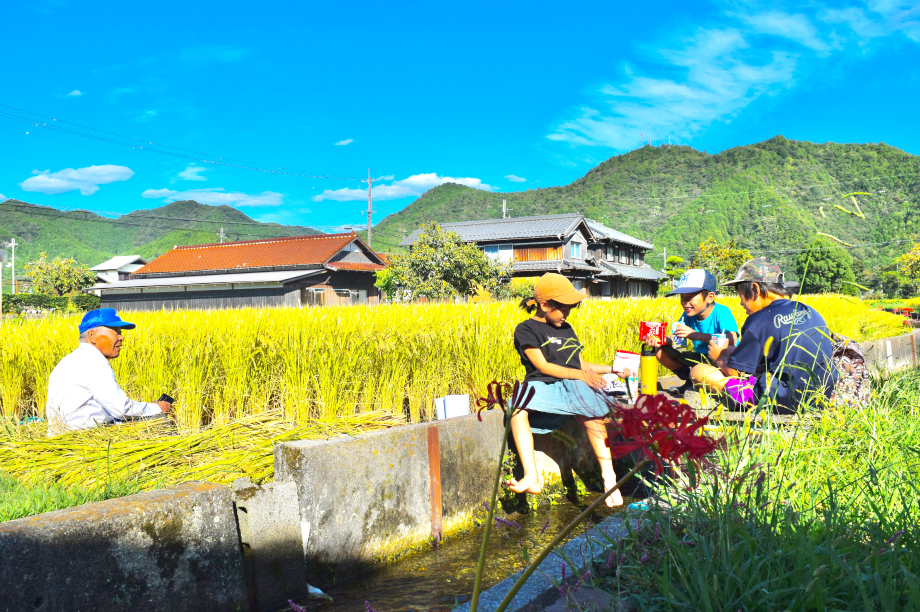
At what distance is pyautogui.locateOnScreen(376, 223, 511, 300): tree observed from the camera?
74.5 feet

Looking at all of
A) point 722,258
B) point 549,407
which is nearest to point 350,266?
point 722,258

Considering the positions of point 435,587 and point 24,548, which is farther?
point 435,587

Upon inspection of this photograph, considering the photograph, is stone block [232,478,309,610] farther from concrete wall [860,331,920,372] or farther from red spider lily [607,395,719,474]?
concrete wall [860,331,920,372]

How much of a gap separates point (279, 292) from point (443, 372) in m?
27.0

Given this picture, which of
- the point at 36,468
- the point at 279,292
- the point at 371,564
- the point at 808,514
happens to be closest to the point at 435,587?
the point at 371,564

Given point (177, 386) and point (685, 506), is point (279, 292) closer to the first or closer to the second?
point (177, 386)

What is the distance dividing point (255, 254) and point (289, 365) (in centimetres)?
3285

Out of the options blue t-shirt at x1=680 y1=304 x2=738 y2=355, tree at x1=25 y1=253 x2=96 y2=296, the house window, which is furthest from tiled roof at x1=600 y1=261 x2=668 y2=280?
tree at x1=25 y1=253 x2=96 y2=296

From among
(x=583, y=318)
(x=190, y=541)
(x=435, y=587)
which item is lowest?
(x=435, y=587)

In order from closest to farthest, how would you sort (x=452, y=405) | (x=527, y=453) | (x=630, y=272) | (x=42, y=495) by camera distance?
(x=42, y=495), (x=527, y=453), (x=452, y=405), (x=630, y=272)

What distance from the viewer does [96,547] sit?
183 cm

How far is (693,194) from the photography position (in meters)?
91.3

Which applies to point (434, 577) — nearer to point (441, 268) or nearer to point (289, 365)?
point (289, 365)

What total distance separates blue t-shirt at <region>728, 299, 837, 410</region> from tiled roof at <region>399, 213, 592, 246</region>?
29.1 m
